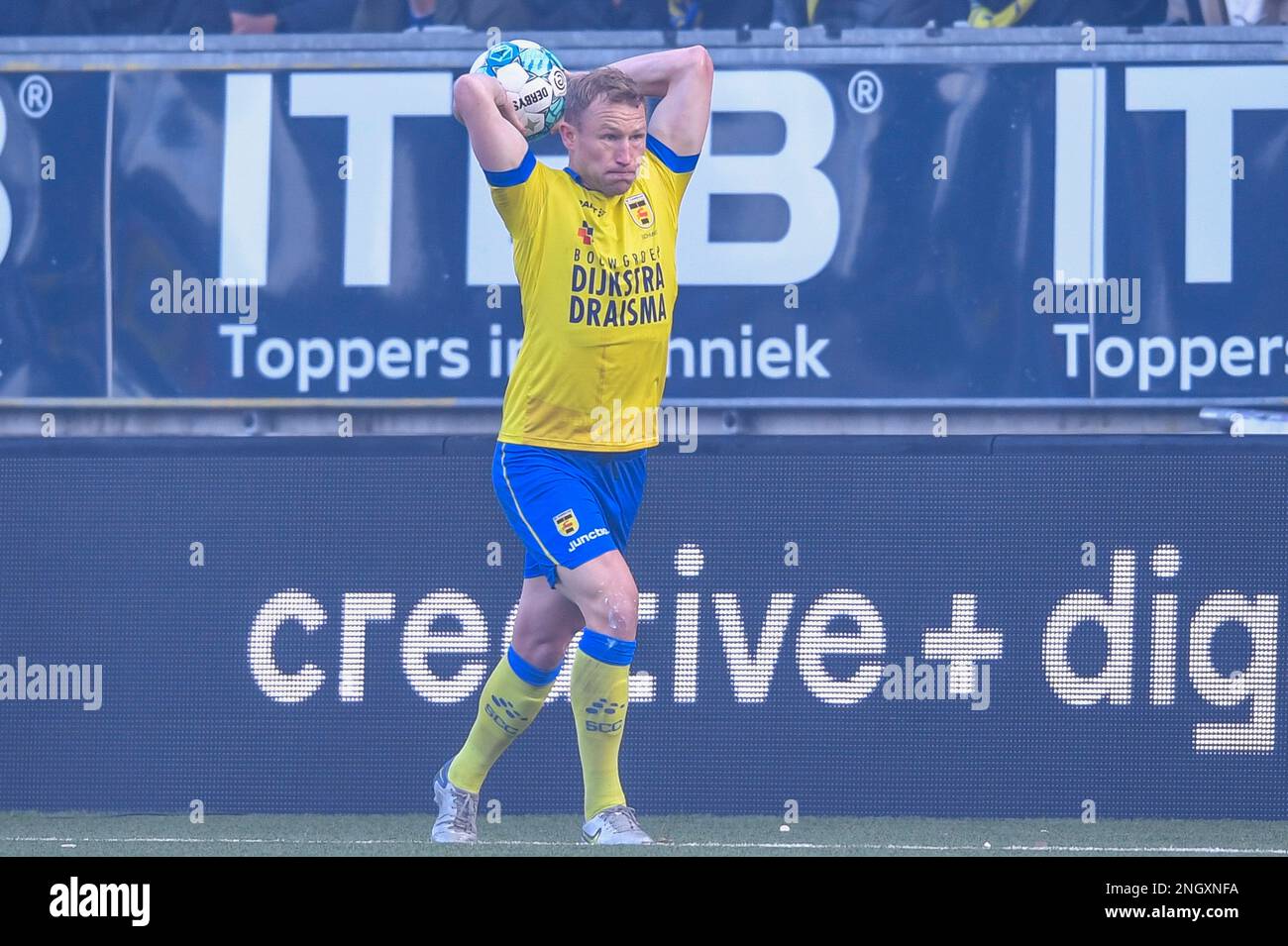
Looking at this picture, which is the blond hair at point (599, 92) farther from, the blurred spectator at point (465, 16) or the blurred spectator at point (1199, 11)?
the blurred spectator at point (1199, 11)

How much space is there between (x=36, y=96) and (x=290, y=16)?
102 cm

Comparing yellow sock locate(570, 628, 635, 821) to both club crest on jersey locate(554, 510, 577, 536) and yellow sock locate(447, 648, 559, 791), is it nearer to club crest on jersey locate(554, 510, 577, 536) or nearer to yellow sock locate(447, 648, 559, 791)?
yellow sock locate(447, 648, 559, 791)

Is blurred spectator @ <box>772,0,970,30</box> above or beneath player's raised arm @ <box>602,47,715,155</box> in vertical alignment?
above

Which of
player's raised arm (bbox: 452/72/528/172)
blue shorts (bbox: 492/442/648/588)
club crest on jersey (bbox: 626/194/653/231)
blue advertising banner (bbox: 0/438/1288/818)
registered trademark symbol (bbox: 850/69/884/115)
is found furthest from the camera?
registered trademark symbol (bbox: 850/69/884/115)

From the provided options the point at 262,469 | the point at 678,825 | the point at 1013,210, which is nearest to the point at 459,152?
the point at 262,469

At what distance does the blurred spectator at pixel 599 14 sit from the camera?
7875 mm

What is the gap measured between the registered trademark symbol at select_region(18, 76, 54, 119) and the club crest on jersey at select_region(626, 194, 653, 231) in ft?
8.94

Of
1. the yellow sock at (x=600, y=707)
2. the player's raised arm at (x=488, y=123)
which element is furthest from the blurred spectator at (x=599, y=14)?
the yellow sock at (x=600, y=707)

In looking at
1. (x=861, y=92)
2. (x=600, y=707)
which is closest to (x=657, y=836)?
(x=600, y=707)

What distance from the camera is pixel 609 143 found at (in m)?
5.92

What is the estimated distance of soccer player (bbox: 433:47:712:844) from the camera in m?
5.84

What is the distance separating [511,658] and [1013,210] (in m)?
2.59

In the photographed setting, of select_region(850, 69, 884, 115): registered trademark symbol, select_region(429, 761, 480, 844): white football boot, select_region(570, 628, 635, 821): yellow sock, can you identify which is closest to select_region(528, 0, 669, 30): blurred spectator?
select_region(850, 69, 884, 115): registered trademark symbol

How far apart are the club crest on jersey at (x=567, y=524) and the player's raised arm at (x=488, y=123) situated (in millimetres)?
1000
